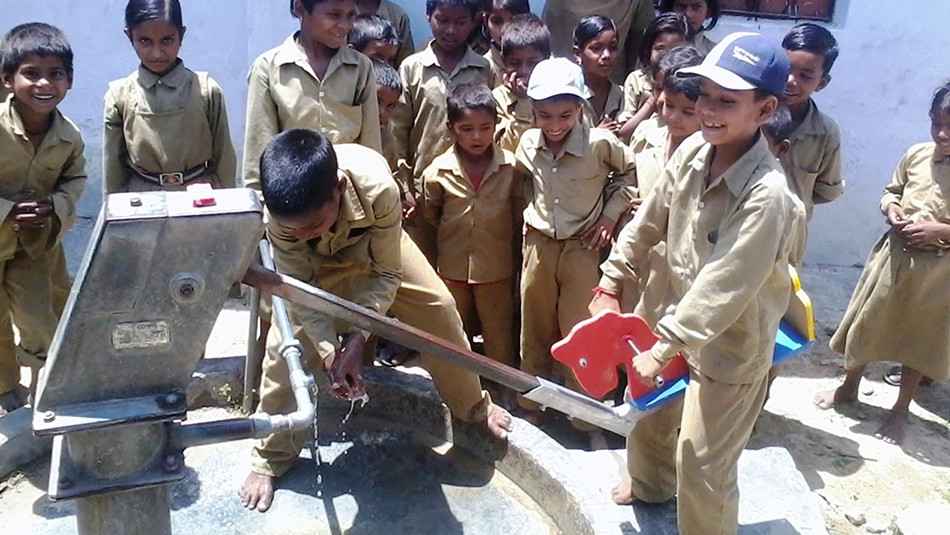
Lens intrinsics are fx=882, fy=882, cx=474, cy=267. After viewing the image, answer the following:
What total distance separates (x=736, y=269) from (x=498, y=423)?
3.80ft

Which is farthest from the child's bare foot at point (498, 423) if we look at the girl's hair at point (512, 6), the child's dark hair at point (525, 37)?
the girl's hair at point (512, 6)

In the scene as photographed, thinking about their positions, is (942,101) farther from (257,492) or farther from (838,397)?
(257,492)

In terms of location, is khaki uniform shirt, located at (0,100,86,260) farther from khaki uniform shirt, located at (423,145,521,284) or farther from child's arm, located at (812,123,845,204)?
child's arm, located at (812,123,845,204)

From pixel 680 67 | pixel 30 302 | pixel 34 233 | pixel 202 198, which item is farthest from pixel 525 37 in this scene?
pixel 202 198

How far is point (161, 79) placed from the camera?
3.29 metres

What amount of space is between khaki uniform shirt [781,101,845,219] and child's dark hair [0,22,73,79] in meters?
2.67

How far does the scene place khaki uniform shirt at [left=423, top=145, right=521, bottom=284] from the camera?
11.3 feet

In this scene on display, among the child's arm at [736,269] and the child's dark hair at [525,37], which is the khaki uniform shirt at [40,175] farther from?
the child's arm at [736,269]

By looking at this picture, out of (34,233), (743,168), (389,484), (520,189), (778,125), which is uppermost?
(743,168)

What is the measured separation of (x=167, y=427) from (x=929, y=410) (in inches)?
136

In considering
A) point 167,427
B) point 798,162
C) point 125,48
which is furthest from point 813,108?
point 125,48

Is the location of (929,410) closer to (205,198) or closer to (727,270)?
(727,270)

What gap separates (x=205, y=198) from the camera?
140 cm

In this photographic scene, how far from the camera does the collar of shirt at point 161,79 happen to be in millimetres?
3277
